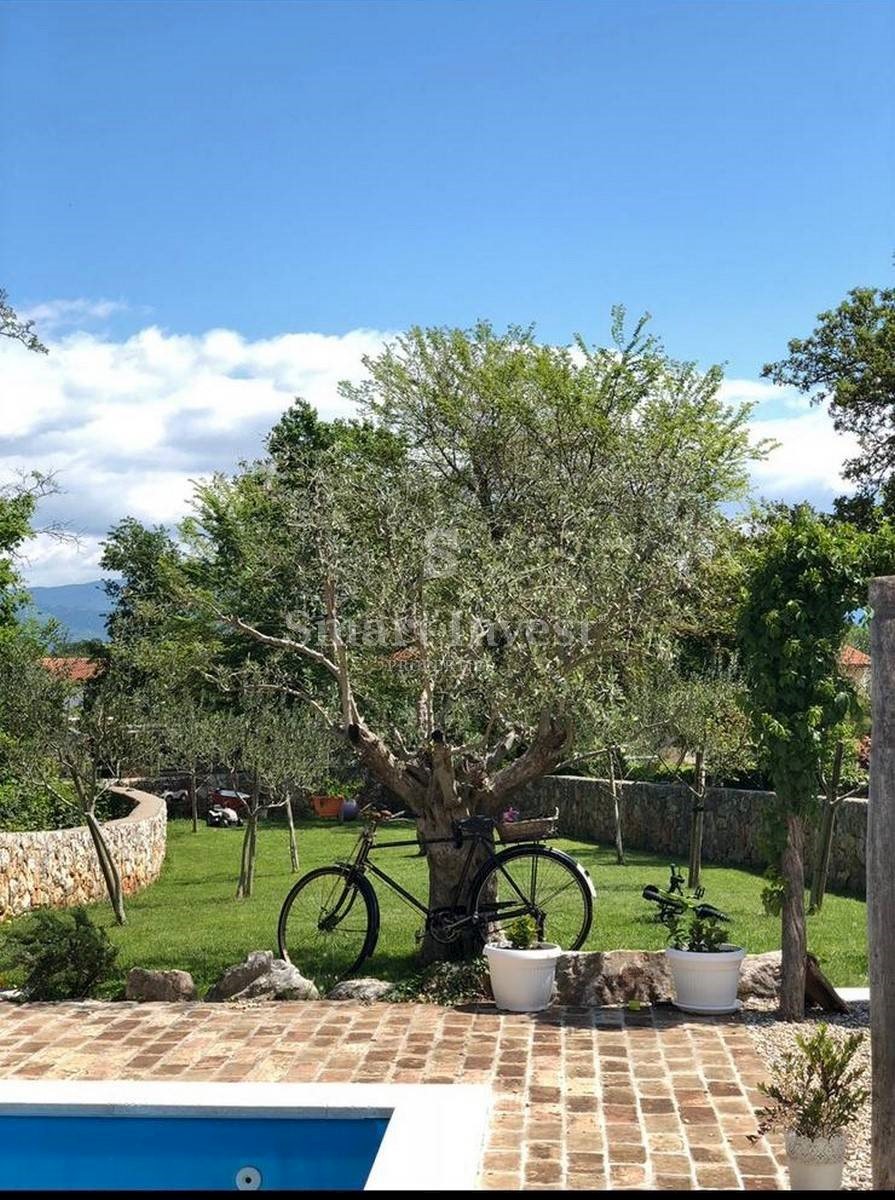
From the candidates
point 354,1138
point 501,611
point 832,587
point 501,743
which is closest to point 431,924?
point 501,743

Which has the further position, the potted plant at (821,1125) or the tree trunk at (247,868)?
the tree trunk at (247,868)

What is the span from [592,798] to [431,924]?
14820 mm

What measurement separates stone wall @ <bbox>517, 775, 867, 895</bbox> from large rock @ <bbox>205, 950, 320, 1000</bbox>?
419 inches

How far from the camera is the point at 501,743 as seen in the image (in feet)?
36.8

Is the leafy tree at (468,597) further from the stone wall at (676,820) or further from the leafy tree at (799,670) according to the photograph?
the stone wall at (676,820)

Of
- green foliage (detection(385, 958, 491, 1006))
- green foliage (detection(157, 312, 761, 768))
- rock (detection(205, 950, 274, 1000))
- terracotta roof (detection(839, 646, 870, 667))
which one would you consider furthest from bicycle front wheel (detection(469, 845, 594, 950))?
terracotta roof (detection(839, 646, 870, 667))

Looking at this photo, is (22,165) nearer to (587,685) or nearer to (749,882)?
(587,685)

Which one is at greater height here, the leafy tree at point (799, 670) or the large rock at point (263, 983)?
the leafy tree at point (799, 670)

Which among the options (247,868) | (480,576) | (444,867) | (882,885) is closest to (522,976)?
(444,867)

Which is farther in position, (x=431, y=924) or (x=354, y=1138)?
(x=431, y=924)

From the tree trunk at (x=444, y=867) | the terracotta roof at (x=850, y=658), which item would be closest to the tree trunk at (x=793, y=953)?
the terracotta roof at (x=850, y=658)

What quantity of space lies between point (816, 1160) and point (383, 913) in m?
9.59

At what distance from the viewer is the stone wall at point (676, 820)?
18.1 metres

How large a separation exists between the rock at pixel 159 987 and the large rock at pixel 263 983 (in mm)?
201
